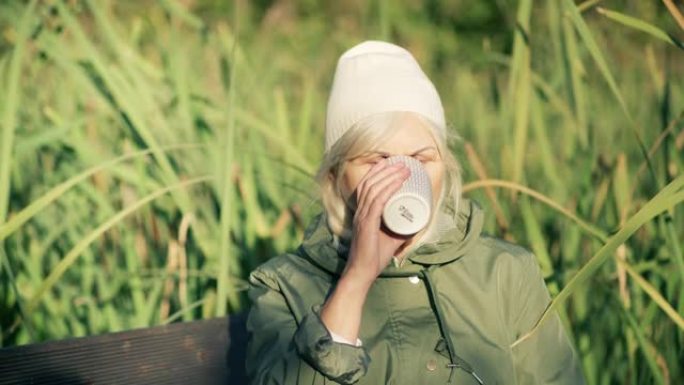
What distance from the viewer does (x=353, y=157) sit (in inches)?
75.9

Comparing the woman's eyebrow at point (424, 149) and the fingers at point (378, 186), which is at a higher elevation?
the woman's eyebrow at point (424, 149)

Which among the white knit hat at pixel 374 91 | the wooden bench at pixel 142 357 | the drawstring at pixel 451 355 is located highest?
the white knit hat at pixel 374 91

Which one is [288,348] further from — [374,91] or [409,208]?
[374,91]

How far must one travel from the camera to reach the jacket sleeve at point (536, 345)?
1.92 meters

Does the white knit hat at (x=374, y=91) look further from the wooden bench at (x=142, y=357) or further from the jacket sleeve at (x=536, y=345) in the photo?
the wooden bench at (x=142, y=357)

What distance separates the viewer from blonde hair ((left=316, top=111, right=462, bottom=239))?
1918 millimetres

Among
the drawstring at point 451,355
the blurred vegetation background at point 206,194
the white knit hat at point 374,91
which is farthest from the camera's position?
the blurred vegetation background at point 206,194

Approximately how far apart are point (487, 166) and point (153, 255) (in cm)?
90

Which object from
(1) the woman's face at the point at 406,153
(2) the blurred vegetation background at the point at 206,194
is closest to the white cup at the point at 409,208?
(1) the woman's face at the point at 406,153

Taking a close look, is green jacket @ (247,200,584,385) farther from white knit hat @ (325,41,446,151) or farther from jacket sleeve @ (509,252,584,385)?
white knit hat @ (325,41,446,151)

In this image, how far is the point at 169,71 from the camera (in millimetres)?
A: 2670

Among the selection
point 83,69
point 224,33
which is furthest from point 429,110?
point 224,33

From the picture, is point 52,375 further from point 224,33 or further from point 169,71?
point 224,33

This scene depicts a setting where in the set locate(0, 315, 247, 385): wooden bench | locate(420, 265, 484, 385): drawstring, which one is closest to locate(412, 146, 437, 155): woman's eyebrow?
locate(420, 265, 484, 385): drawstring
